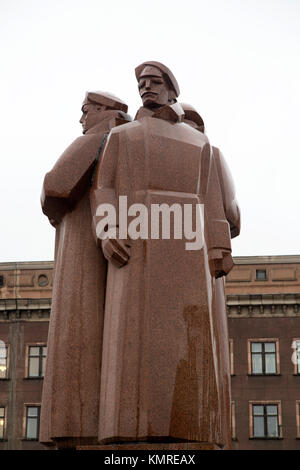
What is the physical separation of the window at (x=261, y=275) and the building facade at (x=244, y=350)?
5 centimetres

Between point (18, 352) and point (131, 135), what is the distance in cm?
3615

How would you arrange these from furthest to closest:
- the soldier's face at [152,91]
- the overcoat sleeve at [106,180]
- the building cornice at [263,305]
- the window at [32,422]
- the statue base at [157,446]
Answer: the building cornice at [263,305], the window at [32,422], the soldier's face at [152,91], the overcoat sleeve at [106,180], the statue base at [157,446]

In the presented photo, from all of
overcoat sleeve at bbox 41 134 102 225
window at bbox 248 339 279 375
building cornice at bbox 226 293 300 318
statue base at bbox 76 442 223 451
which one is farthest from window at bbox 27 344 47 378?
statue base at bbox 76 442 223 451

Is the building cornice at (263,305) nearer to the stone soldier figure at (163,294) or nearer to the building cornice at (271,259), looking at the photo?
the building cornice at (271,259)

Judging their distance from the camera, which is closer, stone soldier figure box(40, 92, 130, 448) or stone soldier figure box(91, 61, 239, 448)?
stone soldier figure box(91, 61, 239, 448)

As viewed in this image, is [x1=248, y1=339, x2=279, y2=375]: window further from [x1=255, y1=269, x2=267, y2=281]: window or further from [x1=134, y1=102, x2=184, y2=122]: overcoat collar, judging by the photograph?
[x1=134, y1=102, x2=184, y2=122]: overcoat collar

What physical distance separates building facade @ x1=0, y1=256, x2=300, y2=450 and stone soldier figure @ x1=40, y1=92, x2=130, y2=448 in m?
33.6

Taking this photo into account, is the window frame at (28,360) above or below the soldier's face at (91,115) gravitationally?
above

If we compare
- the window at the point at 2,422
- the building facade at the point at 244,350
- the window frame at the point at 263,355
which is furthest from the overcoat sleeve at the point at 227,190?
the window at the point at 2,422

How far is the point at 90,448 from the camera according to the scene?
6320 mm

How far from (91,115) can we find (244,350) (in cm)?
3417

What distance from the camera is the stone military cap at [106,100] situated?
828 cm

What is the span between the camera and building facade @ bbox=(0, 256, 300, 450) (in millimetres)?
40344
